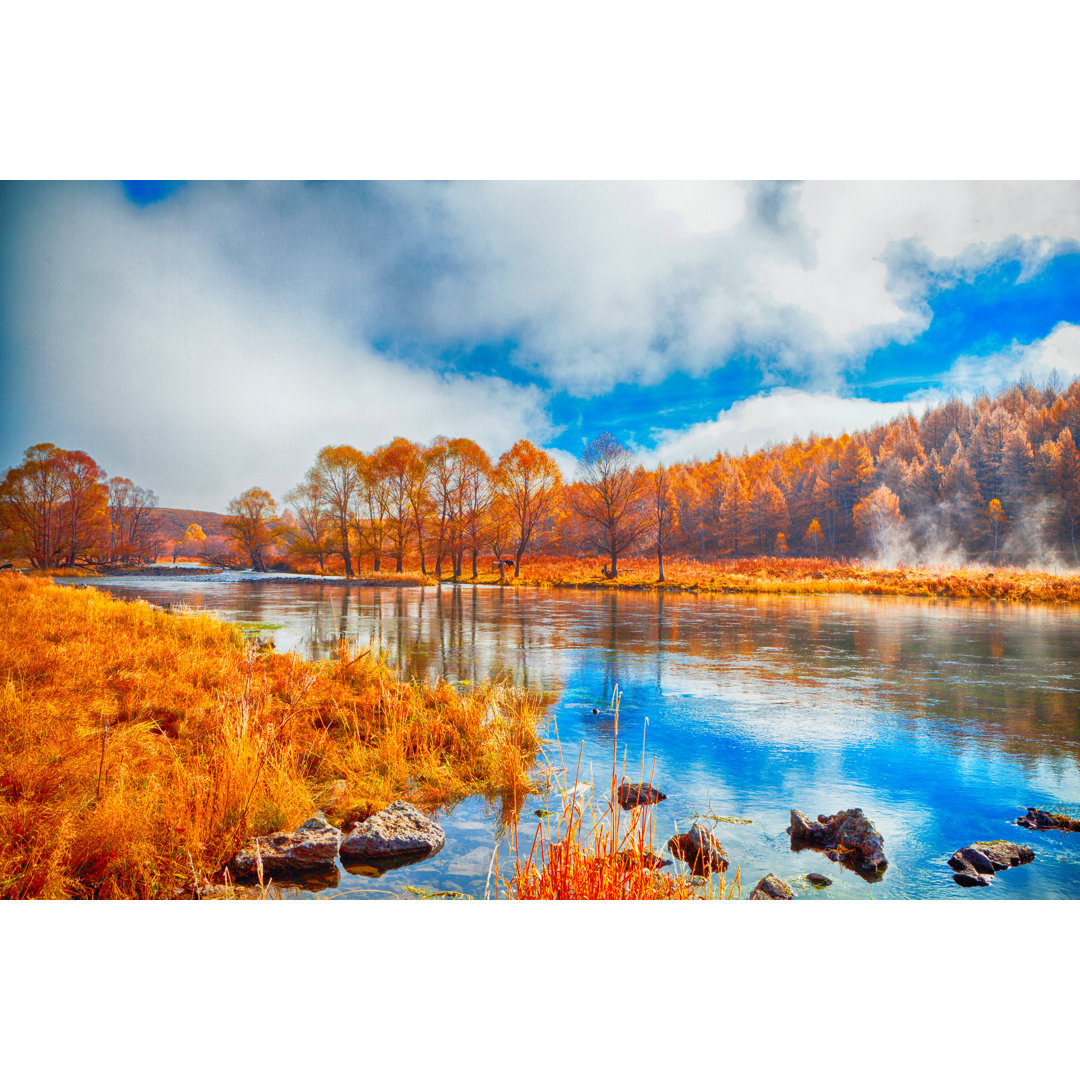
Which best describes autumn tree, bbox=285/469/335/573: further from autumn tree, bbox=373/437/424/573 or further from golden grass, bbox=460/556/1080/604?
golden grass, bbox=460/556/1080/604

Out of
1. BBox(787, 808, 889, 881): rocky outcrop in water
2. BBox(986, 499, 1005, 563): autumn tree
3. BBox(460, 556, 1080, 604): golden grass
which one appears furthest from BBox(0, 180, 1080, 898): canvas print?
BBox(460, 556, 1080, 604): golden grass

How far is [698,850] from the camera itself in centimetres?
252

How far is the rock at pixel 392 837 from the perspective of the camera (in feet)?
8.41

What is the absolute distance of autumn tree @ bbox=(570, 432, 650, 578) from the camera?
6.40m

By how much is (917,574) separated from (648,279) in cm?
930

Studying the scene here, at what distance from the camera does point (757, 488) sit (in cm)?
806

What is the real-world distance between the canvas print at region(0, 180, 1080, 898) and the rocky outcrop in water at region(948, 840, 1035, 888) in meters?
0.02

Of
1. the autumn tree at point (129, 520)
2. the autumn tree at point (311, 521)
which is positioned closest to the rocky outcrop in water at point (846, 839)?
the autumn tree at point (311, 521)

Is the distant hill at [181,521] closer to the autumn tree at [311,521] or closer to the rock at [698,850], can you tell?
the autumn tree at [311,521]

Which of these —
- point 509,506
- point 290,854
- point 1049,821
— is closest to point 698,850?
point 290,854

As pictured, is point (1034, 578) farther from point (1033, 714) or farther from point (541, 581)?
point (541, 581)

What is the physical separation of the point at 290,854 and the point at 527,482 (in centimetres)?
459

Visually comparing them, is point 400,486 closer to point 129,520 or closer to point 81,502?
point 129,520

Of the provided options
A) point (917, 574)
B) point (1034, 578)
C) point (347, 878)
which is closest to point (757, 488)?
point (1034, 578)
